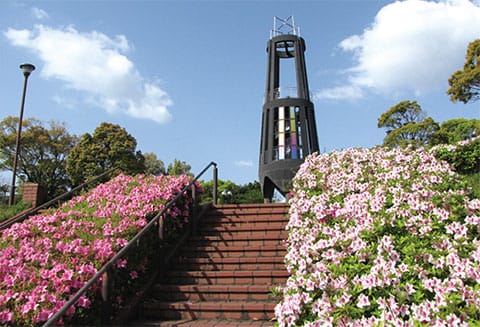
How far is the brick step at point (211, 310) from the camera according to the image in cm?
429

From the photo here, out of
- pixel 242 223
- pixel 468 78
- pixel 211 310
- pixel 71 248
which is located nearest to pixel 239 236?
pixel 242 223

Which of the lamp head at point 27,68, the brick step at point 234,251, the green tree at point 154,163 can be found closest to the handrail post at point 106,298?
the brick step at point 234,251

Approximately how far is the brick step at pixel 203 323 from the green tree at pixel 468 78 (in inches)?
795

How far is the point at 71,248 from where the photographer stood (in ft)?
14.5

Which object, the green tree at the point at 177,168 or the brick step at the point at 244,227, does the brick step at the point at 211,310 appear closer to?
the brick step at the point at 244,227

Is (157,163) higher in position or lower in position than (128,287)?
higher

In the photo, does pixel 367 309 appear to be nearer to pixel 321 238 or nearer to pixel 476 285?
pixel 476 285

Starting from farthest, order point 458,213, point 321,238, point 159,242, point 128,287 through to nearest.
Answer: point 159,242 < point 128,287 < point 321,238 < point 458,213

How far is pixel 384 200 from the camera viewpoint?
3.96m

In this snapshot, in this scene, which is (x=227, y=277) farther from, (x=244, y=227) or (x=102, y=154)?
(x=102, y=154)

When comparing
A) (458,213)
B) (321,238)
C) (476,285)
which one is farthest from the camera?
(321,238)

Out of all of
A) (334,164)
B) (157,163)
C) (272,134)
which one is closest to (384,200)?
(334,164)

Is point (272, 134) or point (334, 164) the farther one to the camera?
point (272, 134)

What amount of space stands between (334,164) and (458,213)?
112 inches
